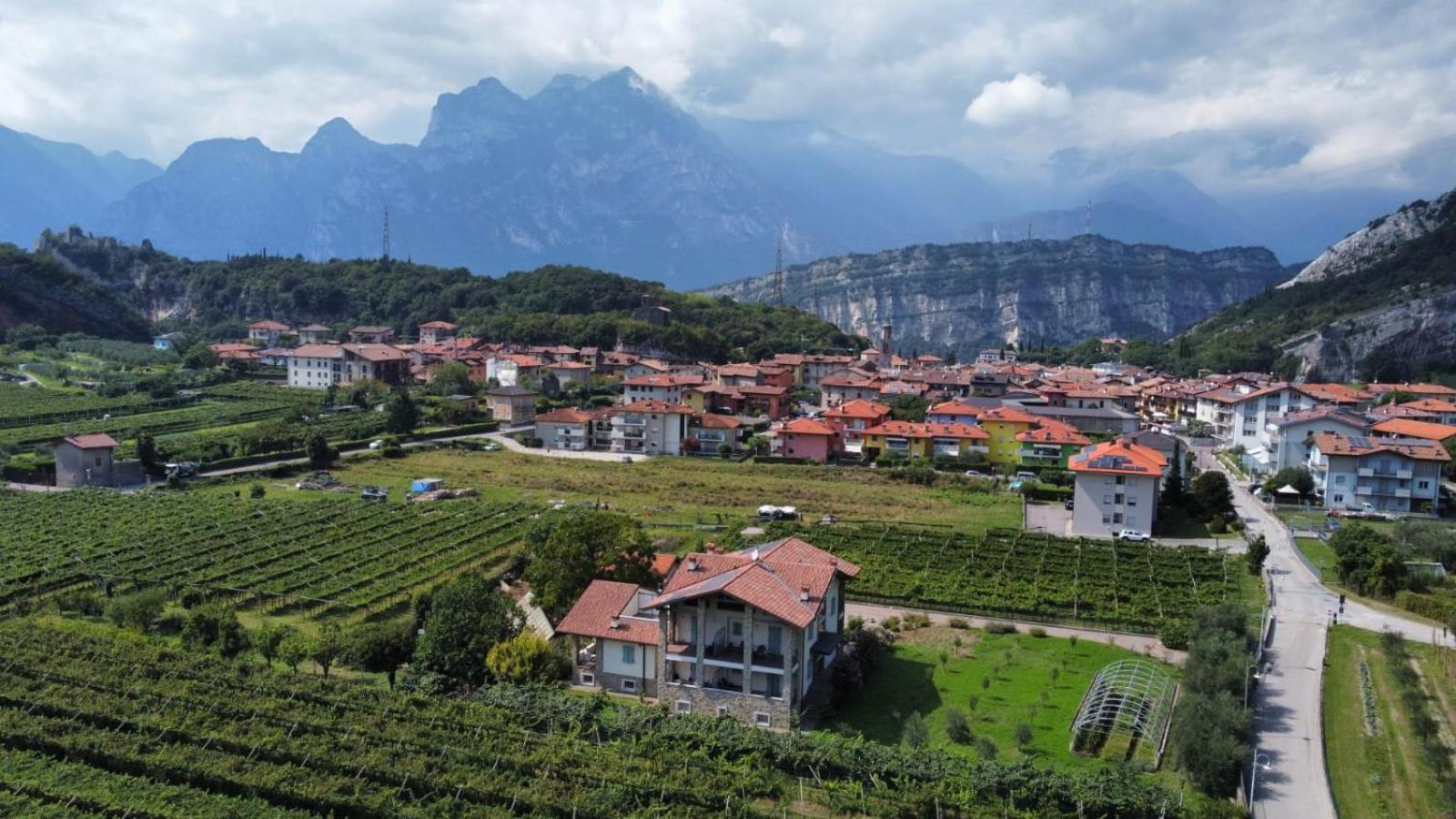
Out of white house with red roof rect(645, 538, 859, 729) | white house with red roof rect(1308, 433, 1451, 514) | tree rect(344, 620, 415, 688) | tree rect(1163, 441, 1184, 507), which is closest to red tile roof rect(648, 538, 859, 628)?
white house with red roof rect(645, 538, 859, 729)

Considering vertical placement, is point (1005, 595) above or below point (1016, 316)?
below

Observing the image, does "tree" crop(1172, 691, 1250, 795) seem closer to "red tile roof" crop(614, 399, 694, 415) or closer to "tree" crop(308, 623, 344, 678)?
"tree" crop(308, 623, 344, 678)

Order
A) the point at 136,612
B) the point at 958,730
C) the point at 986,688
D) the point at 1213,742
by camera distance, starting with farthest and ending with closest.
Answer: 1. the point at 136,612
2. the point at 986,688
3. the point at 958,730
4. the point at 1213,742

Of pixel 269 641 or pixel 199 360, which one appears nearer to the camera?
pixel 269 641

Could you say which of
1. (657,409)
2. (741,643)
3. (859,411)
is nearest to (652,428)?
(657,409)

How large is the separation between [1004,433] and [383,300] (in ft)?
262

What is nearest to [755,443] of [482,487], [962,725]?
[482,487]

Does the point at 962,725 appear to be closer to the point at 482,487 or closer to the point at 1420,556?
the point at 1420,556

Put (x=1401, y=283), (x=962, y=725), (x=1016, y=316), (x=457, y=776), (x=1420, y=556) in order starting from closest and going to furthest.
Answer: (x=457, y=776) < (x=962, y=725) < (x=1420, y=556) < (x=1401, y=283) < (x=1016, y=316)

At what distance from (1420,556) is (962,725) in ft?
73.0

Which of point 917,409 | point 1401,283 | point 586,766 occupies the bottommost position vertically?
point 586,766

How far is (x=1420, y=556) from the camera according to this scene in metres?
30.8

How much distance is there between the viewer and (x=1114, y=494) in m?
35.7

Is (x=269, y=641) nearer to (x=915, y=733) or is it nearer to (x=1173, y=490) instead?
(x=915, y=733)
